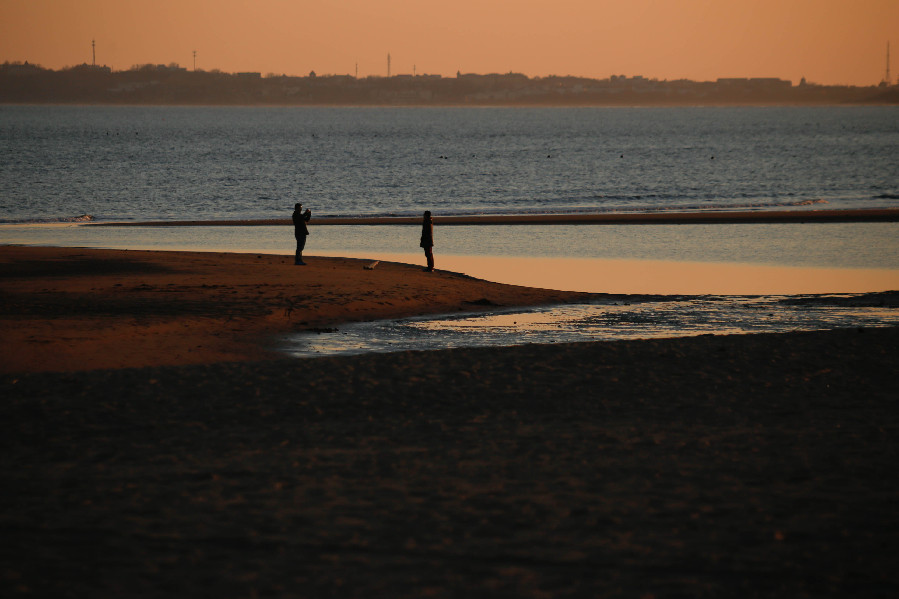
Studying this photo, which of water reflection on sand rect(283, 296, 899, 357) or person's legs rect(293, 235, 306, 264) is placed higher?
person's legs rect(293, 235, 306, 264)

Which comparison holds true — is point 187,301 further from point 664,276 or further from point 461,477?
point 461,477

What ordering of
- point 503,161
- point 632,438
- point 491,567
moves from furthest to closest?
1. point 503,161
2. point 632,438
3. point 491,567

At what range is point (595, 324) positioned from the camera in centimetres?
1781

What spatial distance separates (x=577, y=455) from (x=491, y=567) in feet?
9.67

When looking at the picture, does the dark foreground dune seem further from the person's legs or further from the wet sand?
the person's legs

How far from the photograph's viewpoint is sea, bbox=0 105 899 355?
23672 millimetres

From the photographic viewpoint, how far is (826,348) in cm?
1431

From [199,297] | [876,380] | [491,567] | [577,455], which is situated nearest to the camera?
[491,567]

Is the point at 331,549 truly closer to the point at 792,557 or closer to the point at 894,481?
the point at 792,557

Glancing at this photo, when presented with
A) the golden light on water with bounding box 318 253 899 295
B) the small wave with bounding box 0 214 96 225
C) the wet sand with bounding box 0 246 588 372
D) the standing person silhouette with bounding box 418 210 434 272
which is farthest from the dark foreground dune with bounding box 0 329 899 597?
the small wave with bounding box 0 214 96 225

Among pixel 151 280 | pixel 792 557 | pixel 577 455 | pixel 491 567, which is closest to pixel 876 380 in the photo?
pixel 577 455

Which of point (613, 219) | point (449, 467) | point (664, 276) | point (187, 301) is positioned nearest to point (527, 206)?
point (613, 219)

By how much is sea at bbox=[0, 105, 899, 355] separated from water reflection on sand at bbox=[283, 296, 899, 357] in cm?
11

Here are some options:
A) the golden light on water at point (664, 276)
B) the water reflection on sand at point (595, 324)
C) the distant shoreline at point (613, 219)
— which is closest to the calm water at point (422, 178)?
the distant shoreline at point (613, 219)
